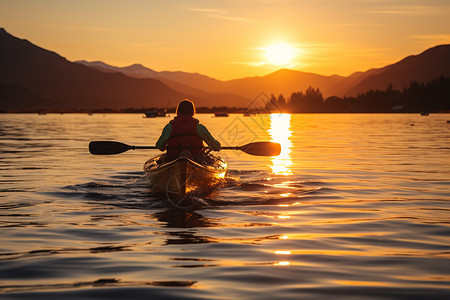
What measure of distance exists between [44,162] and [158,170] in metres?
12.9

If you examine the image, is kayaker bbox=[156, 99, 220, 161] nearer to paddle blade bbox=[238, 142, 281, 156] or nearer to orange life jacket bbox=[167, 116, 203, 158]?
orange life jacket bbox=[167, 116, 203, 158]

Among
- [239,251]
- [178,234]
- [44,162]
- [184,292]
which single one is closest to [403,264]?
[239,251]

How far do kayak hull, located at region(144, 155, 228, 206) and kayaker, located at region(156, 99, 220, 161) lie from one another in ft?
1.99

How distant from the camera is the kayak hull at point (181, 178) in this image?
13375mm

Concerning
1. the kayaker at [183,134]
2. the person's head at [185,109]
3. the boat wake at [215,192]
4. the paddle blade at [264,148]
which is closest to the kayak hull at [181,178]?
the boat wake at [215,192]

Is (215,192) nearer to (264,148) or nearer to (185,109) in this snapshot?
(264,148)

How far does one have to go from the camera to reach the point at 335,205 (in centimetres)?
1410

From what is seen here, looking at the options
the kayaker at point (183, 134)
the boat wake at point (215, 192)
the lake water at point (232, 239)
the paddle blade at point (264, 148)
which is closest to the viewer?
the lake water at point (232, 239)

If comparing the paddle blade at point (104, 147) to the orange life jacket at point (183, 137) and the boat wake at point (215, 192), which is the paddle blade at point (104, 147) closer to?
the boat wake at point (215, 192)

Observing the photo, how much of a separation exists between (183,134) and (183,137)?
8 centimetres

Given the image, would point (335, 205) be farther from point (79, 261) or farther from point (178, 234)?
point (79, 261)

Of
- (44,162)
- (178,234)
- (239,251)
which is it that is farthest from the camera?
(44,162)

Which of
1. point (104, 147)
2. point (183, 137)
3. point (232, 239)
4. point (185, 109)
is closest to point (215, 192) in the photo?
point (183, 137)

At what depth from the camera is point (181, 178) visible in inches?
528
